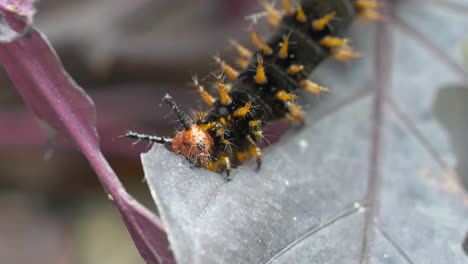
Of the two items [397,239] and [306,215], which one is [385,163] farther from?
[306,215]

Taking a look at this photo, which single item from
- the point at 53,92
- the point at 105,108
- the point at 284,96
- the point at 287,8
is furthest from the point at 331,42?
the point at 105,108

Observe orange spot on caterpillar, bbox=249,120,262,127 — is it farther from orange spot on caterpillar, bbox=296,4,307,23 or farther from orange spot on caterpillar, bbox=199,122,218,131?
orange spot on caterpillar, bbox=296,4,307,23

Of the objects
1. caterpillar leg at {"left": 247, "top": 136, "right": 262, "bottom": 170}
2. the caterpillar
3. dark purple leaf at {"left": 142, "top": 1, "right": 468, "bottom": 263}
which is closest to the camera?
dark purple leaf at {"left": 142, "top": 1, "right": 468, "bottom": 263}

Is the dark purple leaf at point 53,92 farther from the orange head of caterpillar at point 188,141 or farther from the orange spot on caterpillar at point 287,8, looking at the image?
the orange spot on caterpillar at point 287,8

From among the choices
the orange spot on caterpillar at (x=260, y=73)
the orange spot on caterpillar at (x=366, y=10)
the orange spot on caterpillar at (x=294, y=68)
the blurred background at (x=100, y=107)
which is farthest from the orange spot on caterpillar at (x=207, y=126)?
the orange spot on caterpillar at (x=366, y=10)

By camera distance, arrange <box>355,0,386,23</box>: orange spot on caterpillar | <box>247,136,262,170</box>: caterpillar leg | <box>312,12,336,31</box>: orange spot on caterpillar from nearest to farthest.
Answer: <box>247,136,262,170</box>: caterpillar leg < <box>312,12,336,31</box>: orange spot on caterpillar < <box>355,0,386,23</box>: orange spot on caterpillar

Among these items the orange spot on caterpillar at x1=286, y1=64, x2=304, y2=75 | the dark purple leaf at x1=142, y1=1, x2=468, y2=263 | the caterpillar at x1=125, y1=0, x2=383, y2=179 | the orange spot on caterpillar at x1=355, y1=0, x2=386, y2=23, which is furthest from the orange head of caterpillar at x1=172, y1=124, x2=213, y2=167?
the orange spot on caterpillar at x1=355, y1=0, x2=386, y2=23
